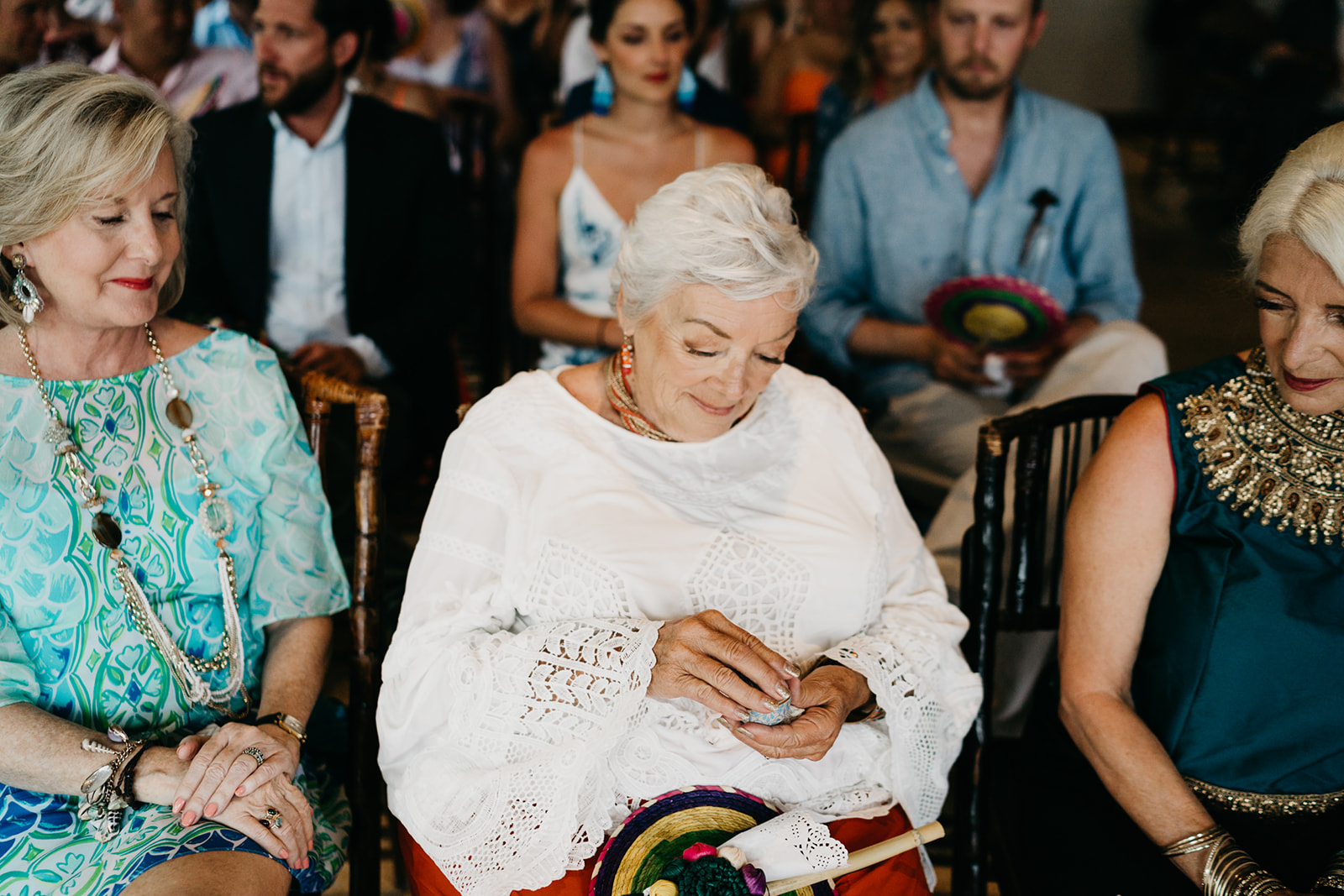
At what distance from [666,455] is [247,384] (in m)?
0.67

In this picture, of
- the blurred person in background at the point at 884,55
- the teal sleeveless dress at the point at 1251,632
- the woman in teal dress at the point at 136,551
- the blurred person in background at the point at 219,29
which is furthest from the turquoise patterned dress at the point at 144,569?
the blurred person in background at the point at 884,55

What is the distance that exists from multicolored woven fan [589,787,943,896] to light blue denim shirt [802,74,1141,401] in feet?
5.18

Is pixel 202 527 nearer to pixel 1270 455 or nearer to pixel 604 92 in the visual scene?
pixel 1270 455

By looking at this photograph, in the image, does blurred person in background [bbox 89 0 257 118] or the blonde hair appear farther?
blurred person in background [bbox 89 0 257 118]

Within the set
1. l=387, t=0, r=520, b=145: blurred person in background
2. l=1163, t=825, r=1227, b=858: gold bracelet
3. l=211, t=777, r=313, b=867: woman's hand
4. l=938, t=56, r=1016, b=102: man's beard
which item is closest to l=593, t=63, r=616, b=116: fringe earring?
l=938, t=56, r=1016, b=102: man's beard

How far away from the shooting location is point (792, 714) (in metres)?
1.49

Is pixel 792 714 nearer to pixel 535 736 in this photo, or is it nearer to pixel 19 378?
pixel 535 736

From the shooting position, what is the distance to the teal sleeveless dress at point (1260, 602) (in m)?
1.57

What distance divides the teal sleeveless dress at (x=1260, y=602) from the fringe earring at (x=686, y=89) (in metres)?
2.15

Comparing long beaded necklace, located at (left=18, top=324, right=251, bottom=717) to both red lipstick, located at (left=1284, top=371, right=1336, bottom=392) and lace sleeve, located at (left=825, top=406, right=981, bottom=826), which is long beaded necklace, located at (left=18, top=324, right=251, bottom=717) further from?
red lipstick, located at (left=1284, top=371, right=1336, bottom=392)

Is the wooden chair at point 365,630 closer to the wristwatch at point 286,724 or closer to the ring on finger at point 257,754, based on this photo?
the wristwatch at point 286,724

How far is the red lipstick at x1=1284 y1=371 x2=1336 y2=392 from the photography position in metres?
1.52

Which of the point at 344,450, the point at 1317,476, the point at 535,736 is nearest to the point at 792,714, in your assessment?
the point at 535,736

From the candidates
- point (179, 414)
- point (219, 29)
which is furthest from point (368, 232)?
point (179, 414)
